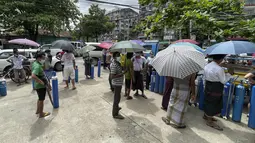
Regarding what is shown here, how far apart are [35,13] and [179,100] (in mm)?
17476

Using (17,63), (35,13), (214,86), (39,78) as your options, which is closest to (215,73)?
(214,86)

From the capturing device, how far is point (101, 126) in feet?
10.1

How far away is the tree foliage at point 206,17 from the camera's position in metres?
3.45

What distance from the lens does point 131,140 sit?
2646 millimetres

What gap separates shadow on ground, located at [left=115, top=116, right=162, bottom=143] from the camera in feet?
8.79

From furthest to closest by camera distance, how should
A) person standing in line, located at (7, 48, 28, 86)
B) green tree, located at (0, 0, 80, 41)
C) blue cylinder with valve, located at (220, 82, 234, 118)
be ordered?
green tree, located at (0, 0, 80, 41) < person standing in line, located at (7, 48, 28, 86) < blue cylinder with valve, located at (220, 82, 234, 118)

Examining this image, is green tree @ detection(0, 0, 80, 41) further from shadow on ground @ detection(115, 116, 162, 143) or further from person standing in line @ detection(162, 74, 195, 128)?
person standing in line @ detection(162, 74, 195, 128)

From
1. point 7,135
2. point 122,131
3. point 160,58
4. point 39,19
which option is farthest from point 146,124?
point 39,19

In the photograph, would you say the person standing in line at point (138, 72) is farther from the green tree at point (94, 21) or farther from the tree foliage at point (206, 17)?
the green tree at point (94, 21)

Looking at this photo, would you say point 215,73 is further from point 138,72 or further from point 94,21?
point 94,21

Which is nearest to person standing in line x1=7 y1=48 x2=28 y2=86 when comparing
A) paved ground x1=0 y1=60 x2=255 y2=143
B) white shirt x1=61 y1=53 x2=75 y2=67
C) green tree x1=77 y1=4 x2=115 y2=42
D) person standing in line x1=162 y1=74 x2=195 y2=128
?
paved ground x1=0 y1=60 x2=255 y2=143

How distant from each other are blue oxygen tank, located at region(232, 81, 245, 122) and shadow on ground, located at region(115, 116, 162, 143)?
1850mm

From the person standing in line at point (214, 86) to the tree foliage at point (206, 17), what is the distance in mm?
988

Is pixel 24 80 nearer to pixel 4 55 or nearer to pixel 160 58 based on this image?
pixel 4 55
